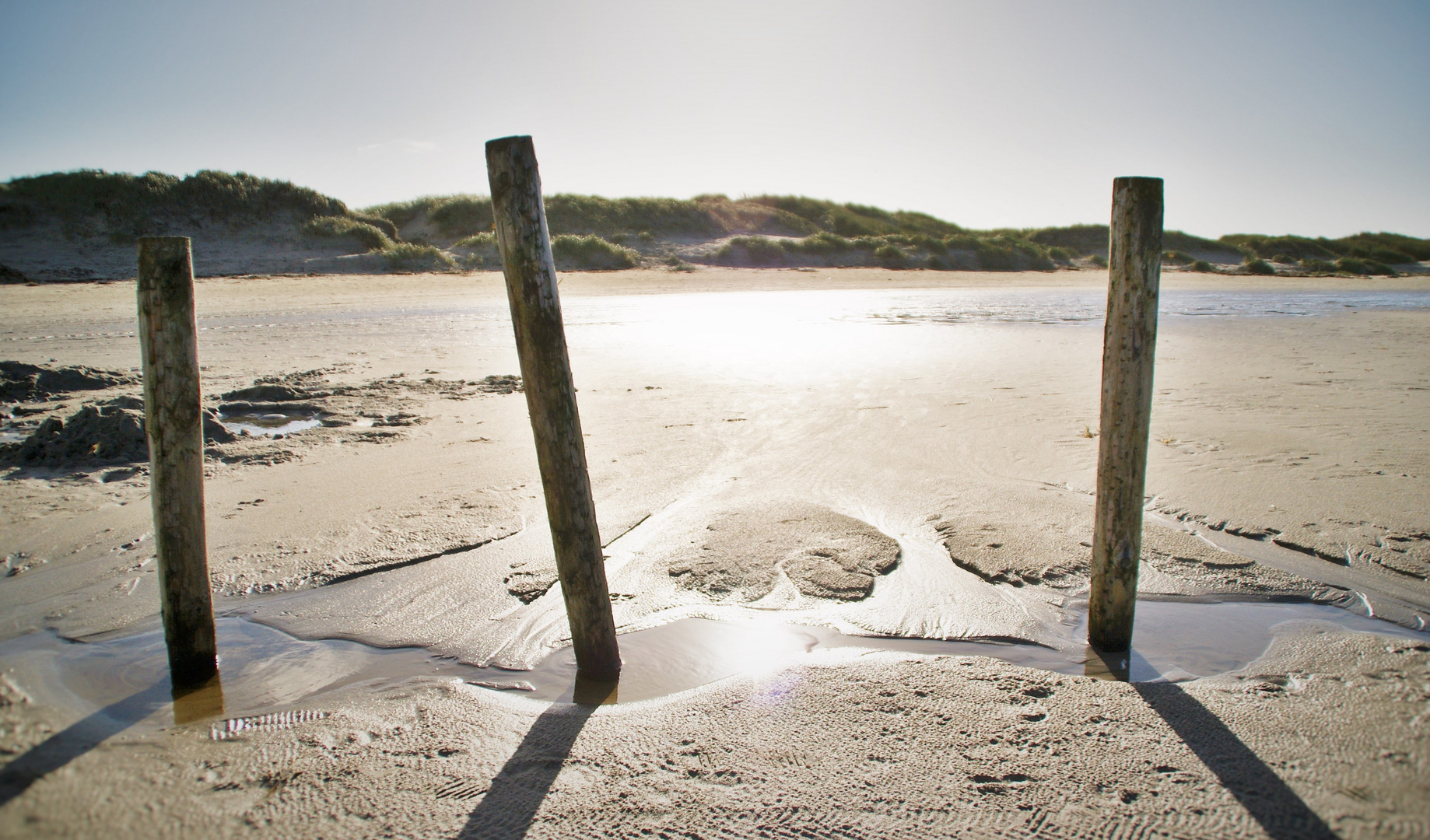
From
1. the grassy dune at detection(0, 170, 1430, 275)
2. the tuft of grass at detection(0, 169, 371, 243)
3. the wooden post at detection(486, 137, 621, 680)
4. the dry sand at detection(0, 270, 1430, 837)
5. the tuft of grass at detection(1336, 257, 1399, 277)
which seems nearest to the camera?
the dry sand at detection(0, 270, 1430, 837)

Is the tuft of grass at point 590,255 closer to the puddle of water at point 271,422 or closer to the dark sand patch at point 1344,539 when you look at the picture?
the puddle of water at point 271,422

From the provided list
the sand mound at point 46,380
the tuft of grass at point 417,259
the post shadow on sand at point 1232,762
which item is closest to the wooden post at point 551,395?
the post shadow on sand at point 1232,762

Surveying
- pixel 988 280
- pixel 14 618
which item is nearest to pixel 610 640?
pixel 14 618

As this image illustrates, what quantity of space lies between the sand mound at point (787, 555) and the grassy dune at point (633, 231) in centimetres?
2057

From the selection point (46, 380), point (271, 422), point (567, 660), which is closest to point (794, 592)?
point (567, 660)

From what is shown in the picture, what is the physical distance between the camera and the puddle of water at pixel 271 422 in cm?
638

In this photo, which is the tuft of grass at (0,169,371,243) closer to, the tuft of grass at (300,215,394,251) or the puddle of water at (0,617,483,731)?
the tuft of grass at (300,215,394,251)

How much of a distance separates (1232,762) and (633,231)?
29.0 m

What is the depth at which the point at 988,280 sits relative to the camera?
89.1 ft

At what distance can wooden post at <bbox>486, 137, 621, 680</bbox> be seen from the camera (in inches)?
99.0

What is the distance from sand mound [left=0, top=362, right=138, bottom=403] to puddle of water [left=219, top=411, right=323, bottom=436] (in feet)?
6.54

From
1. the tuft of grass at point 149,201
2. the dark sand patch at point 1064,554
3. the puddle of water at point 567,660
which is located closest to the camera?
the puddle of water at point 567,660

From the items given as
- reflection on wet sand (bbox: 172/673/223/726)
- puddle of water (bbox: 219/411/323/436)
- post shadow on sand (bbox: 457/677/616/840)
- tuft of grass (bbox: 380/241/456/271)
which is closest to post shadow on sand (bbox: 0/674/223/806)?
reflection on wet sand (bbox: 172/673/223/726)

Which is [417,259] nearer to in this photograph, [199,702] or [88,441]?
[88,441]
